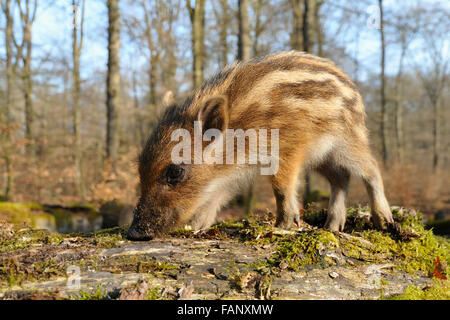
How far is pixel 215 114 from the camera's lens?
3561 millimetres

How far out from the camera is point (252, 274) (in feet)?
8.21

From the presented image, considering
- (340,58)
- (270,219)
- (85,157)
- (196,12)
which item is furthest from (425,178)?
(85,157)

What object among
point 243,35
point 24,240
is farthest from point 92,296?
point 243,35

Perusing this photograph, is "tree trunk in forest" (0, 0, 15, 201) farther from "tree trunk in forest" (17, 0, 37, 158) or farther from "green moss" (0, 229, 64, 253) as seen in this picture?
"green moss" (0, 229, 64, 253)

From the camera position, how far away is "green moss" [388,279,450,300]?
2.42 metres

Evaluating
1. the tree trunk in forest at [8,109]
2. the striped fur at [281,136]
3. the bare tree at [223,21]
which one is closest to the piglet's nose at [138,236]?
the striped fur at [281,136]

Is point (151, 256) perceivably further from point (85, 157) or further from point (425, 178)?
point (85, 157)

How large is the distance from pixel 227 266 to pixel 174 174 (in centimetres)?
131

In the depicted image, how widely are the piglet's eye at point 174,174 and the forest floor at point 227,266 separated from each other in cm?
62

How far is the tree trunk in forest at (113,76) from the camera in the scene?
12703mm

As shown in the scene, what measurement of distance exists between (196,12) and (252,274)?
40.7ft

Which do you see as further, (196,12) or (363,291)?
(196,12)

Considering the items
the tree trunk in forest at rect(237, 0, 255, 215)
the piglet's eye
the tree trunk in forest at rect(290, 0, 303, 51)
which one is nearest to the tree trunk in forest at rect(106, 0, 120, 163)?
the tree trunk in forest at rect(237, 0, 255, 215)

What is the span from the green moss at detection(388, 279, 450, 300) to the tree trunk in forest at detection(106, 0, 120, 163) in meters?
12.3
